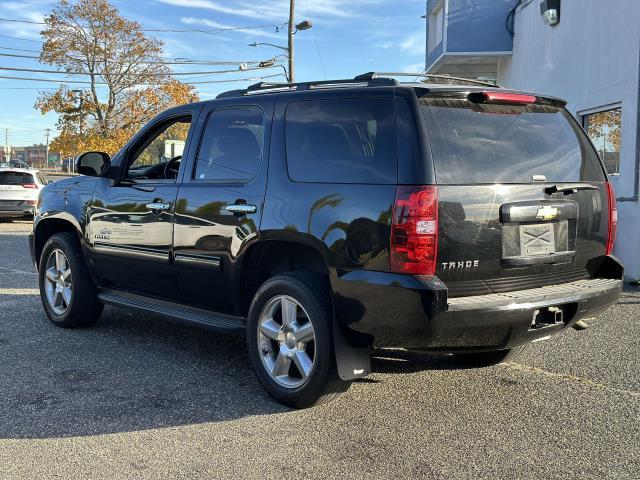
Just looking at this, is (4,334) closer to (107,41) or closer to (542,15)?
(542,15)

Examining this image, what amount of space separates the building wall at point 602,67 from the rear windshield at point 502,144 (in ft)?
17.3

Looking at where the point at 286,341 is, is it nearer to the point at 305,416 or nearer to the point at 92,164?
the point at 305,416

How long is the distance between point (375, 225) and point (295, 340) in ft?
3.15

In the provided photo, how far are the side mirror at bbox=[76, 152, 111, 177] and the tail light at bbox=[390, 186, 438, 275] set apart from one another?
318 centimetres

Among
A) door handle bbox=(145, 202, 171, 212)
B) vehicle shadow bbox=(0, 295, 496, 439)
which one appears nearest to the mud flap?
vehicle shadow bbox=(0, 295, 496, 439)

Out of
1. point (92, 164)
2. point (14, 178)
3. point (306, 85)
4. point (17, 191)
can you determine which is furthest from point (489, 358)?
point (14, 178)

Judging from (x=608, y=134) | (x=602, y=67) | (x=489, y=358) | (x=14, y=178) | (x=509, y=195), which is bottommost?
(x=489, y=358)

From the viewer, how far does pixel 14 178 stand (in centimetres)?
1811

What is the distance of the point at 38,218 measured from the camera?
6582 mm

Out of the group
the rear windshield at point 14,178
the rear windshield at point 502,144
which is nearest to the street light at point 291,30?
the rear windshield at point 14,178

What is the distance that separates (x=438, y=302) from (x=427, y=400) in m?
1.08

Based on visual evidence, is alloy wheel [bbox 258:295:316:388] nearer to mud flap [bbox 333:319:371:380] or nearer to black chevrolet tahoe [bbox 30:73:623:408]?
black chevrolet tahoe [bbox 30:73:623:408]

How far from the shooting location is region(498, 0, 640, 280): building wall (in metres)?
9.24

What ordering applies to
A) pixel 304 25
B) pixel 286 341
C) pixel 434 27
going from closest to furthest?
1. pixel 286 341
2. pixel 434 27
3. pixel 304 25
